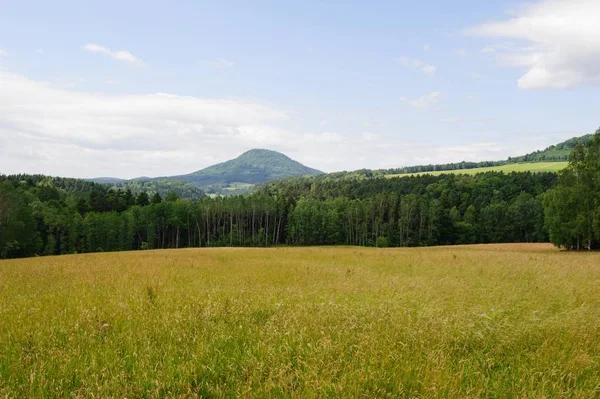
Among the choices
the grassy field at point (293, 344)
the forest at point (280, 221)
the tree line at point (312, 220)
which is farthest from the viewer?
the tree line at point (312, 220)

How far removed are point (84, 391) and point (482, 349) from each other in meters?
5.41

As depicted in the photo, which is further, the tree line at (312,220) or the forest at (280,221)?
the tree line at (312,220)

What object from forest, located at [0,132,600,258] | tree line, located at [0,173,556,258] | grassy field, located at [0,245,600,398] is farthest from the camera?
tree line, located at [0,173,556,258]

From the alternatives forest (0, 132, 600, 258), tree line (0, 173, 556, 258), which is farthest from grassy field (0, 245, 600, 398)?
tree line (0, 173, 556, 258)

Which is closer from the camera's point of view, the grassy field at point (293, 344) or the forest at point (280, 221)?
the grassy field at point (293, 344)

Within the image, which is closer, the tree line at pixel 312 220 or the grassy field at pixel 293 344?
the grassy field at pixel 293 344

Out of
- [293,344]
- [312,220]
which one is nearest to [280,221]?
[312,220]

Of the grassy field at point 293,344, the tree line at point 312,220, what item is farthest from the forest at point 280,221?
the grassy field at point 293,344

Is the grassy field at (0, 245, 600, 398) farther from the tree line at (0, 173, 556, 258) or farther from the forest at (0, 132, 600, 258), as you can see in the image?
the tree line at (0, 173, 556, 258)

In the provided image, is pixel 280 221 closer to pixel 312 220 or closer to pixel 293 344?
pixel 312 220

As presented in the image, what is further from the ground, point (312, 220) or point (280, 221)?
point (312, 220)

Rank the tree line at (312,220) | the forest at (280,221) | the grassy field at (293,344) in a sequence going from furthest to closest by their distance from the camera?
1. the tree line at (312,220)
2. the forest at (280,221)
3. the grassy field at (293,344)

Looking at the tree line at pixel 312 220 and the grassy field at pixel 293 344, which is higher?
the grassy field at pixel 293 344

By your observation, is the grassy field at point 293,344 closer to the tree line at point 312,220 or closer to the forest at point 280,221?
the forest at point 280,221
